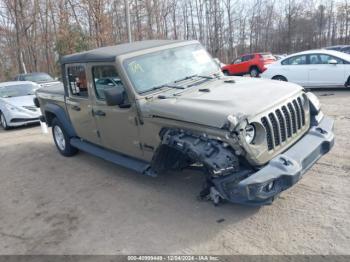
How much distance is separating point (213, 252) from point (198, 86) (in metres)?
2.29

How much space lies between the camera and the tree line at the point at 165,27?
29.3 m

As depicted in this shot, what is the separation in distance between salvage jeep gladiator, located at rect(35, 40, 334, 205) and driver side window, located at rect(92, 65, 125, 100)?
0.02 meters

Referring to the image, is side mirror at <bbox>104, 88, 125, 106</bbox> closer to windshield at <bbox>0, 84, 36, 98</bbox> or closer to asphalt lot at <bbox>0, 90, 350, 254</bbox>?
asphalt lot at <bbox>0, 90, 350, 254</bbox>

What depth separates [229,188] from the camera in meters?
3.63

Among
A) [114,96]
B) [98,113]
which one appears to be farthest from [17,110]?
[114,96]

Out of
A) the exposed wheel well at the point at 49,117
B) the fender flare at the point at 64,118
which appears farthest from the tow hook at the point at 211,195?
the exposed wheel well at the point at 49,117

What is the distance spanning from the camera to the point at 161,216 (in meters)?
4.26

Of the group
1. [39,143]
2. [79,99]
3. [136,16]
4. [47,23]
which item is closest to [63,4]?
[47,23]

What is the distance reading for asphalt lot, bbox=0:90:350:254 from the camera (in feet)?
11.7

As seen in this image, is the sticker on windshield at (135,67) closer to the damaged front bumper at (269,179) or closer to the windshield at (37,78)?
the damaged front bumper at (269,179)

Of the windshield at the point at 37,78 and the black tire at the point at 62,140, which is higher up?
the windshield at the point at 37,78

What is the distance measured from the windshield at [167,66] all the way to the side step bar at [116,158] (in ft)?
3.38

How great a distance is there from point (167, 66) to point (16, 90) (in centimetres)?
881

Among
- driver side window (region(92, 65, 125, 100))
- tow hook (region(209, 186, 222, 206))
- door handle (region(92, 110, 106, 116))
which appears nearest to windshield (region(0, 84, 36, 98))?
door handle (region(92, 110, 106, 116))
